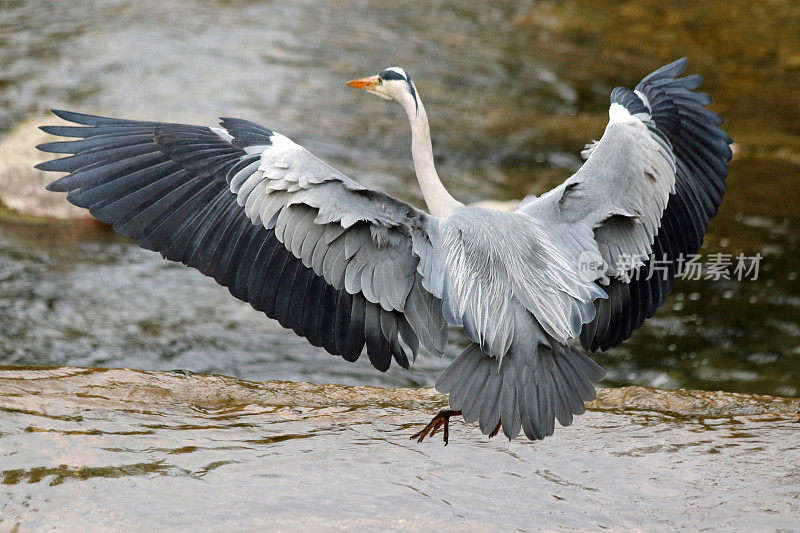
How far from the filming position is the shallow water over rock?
3.74 m

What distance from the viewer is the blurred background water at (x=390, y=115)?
751cm

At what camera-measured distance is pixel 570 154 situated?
1156 cm

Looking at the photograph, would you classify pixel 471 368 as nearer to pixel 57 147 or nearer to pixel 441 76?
pixel 57 147

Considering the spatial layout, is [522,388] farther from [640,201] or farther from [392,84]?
[392,84]

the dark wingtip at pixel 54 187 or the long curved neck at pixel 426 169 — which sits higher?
the long curved neck at pixel 426 169

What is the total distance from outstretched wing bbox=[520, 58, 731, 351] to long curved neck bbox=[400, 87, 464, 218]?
20.5 inches

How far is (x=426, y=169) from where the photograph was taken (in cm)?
584

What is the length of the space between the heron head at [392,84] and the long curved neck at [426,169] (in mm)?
64

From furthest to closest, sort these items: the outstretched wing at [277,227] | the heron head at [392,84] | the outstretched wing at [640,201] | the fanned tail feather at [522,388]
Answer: the heron head at [392,84], the outstretched wing at [640,201], the outstretched wing at [277,227], the fanned tail feather at [522,388]

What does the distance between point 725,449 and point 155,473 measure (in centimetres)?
273

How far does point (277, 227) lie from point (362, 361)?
300 centimetres

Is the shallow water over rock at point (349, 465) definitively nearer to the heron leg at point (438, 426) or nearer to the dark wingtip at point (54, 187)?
the heron leg at point (438, 426)

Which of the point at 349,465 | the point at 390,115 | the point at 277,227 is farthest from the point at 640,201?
the point at 390,115

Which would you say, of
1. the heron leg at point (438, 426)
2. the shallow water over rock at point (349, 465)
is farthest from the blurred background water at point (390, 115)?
the heron leg at point (438, 426)
